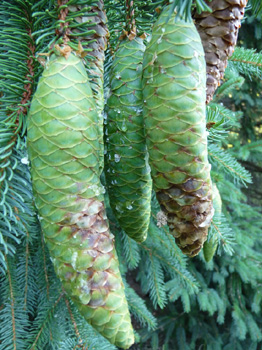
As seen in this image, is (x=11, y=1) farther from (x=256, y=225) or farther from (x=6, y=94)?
(x=256, y=225)

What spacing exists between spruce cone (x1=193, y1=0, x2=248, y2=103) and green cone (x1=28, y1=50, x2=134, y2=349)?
253 millimetres

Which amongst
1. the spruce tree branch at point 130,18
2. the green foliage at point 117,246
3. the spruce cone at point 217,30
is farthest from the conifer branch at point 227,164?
the spruce tree branch at point 130,18

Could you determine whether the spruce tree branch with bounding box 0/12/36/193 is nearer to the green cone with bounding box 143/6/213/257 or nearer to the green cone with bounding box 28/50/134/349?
the green cone with bounding box 28/50/134/349

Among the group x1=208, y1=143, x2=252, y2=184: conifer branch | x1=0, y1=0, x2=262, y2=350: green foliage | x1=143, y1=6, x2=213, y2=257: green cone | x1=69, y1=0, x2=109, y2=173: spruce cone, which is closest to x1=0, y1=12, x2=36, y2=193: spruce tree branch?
x1=0, y1=0, x2=262, y2=350: green foliage

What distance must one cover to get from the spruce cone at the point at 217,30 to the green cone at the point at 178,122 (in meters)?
0.15

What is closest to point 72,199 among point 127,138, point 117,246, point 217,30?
point 127,138

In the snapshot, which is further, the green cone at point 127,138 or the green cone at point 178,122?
the green cone at point 127,138

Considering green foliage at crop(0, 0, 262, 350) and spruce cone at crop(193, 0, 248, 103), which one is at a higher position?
spruce cone at crop(193, 0, 248, 103)

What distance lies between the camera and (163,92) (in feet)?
1.33

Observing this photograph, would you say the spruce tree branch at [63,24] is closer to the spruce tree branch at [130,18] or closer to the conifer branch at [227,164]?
the spruce tree branch at [130,18]

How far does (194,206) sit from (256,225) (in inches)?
94.0

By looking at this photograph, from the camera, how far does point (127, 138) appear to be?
1.65 ft

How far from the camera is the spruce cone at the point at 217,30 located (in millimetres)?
535

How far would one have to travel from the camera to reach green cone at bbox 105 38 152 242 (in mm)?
502
